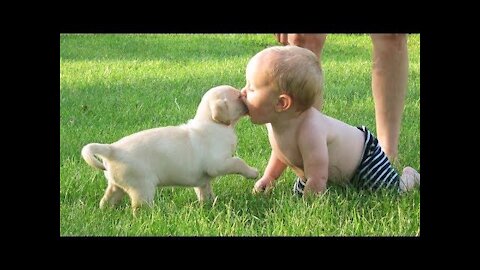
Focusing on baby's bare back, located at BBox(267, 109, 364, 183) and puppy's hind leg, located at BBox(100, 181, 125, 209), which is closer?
puppy's hind leg, located at BBox(100, 181, 125, 209)

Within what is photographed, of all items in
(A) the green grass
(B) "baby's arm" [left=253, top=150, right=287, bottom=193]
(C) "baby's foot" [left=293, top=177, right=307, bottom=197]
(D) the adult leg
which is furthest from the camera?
(D) the adult leg

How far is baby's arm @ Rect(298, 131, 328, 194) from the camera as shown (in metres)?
3.00

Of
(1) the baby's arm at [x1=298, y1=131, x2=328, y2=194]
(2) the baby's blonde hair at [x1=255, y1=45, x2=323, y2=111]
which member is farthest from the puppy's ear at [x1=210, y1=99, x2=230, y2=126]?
(1) the baby's arm at [x1=298, y1=131, x2=328, y2=194]

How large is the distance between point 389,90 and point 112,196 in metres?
1.59

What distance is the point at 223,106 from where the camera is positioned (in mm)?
2922

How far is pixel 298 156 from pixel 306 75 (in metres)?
0.38

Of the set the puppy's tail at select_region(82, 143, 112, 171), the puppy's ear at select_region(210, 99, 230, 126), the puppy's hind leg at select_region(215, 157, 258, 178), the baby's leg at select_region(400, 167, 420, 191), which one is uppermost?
the puppy's ear at select_region(210, 99, 230, 126)

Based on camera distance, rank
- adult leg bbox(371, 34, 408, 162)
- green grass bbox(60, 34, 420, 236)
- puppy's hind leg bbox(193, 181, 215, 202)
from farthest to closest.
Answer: adult leg bbox(371, 34, 408, 162)
puppy's hind leg bbox(193, 181, 215, 202)
green grass bbox(60, 34, 420, 236)

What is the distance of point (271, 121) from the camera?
10.0 feet

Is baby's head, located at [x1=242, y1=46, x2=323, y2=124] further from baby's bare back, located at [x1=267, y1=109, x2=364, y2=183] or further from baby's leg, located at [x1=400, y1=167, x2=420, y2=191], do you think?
baby's leg, located at [x1=400, y1=167, x2=420, y2=191]

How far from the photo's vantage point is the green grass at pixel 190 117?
2.71 metres

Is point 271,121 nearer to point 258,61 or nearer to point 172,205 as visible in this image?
point 258,61

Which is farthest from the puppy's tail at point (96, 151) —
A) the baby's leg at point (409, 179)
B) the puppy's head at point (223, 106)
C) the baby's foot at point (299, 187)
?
the baby's leg at point (409, 179)

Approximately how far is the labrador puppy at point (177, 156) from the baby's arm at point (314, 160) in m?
0.24
